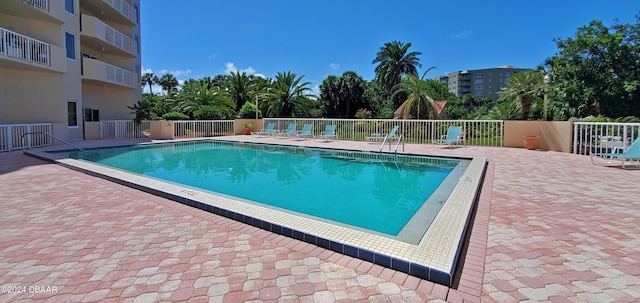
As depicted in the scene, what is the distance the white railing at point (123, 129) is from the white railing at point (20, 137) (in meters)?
4.40

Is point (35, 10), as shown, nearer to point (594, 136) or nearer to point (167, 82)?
point (594, 136)

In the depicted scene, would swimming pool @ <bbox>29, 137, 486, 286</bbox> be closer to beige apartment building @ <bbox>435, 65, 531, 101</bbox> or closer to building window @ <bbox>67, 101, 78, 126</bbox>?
building window @ <bbox>67, 101, 78, 126</bbox>

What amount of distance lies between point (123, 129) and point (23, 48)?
6874mm

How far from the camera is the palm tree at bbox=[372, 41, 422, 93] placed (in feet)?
132

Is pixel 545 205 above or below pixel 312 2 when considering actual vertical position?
below

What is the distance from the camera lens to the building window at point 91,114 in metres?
18.3

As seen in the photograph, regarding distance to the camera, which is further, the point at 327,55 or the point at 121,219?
the point at 327,55

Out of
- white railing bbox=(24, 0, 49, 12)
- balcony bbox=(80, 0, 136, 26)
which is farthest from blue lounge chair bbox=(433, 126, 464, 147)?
balcony bbox=(80, 0, 136, 26)

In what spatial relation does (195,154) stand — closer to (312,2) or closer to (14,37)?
(14,37)

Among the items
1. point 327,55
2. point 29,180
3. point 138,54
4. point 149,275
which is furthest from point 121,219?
point 327,55

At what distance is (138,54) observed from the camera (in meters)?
23.7

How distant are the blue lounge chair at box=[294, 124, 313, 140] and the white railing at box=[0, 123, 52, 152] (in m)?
11.1

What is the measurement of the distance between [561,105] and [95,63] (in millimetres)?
27783

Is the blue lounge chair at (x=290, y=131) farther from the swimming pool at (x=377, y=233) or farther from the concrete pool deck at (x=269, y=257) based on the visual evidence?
the concrete pool deck at (x=269, y=257)
